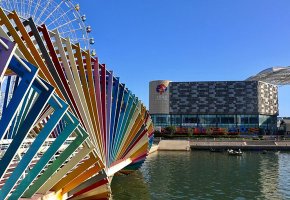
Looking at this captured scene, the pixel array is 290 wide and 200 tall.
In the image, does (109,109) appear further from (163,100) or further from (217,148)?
(163,100)

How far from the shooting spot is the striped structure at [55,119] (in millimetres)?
12633

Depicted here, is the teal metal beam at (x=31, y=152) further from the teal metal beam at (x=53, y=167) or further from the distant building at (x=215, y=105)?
the distant building at (x=215, y=105)

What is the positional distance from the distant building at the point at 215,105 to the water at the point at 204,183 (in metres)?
114

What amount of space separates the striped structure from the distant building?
5455 inches

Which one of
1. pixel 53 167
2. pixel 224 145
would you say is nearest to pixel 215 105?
pixel 224 145

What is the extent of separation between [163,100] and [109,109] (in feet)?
494

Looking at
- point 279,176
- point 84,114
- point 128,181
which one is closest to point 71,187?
point 84,114

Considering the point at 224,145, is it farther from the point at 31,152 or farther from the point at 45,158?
the point at 31,152

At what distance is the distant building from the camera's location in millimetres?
171000

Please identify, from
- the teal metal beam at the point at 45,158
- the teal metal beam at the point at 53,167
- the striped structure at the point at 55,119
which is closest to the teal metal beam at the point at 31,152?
the striped structure at the point at 55,119

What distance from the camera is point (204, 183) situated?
142 ft

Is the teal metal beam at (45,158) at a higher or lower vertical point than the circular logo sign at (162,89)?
lower

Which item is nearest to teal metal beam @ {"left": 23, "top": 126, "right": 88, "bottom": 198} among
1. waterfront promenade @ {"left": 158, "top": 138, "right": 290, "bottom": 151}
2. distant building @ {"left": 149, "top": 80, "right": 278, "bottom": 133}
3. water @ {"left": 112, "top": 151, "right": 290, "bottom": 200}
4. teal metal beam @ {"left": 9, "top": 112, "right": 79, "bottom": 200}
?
teal metal beam @ {"left": 9, "top": 112, "right": 79, "bottom": 200}

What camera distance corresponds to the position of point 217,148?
9356cm
